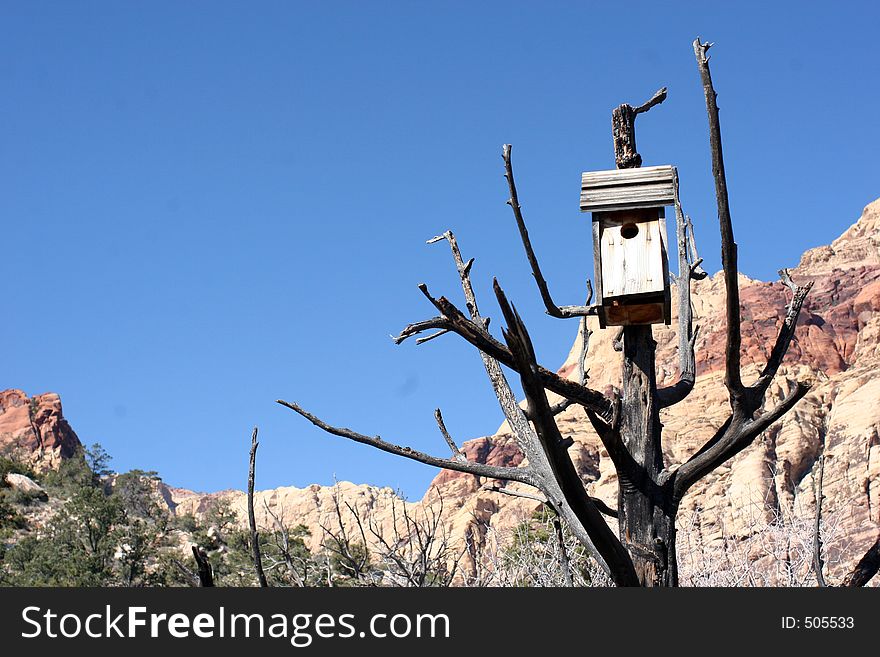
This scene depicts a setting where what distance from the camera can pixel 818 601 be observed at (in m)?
3.21

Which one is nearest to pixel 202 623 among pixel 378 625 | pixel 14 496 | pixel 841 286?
pixel 378 625

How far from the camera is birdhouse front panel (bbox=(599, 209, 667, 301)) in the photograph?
4.24 m

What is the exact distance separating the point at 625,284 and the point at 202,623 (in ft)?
7.25

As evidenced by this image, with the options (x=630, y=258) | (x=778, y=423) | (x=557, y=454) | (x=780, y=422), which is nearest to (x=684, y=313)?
(x=630, y=258)

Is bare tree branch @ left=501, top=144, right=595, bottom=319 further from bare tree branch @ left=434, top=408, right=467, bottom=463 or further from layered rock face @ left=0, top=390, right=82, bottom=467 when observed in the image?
layered rock face @ left=0, top=390, right=82, bottom=467

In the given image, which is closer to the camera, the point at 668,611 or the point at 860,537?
the point at 668,611

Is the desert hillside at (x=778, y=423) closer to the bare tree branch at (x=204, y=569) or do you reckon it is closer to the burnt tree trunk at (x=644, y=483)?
the burnt tree trunk at (x=644, y=483)

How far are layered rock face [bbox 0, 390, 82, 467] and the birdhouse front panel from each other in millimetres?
99574

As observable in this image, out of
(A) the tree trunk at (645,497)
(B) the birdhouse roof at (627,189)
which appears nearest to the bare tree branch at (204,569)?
(A) the tree trunk at (645,497)

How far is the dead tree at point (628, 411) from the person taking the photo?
2887 millimetres

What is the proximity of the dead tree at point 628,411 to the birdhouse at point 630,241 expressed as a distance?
4.2 inches

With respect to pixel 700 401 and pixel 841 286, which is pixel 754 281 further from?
pixel 700 401

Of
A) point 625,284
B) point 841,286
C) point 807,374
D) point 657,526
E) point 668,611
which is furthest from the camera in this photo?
point 841,286

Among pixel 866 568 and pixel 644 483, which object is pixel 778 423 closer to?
pixel 866 568
